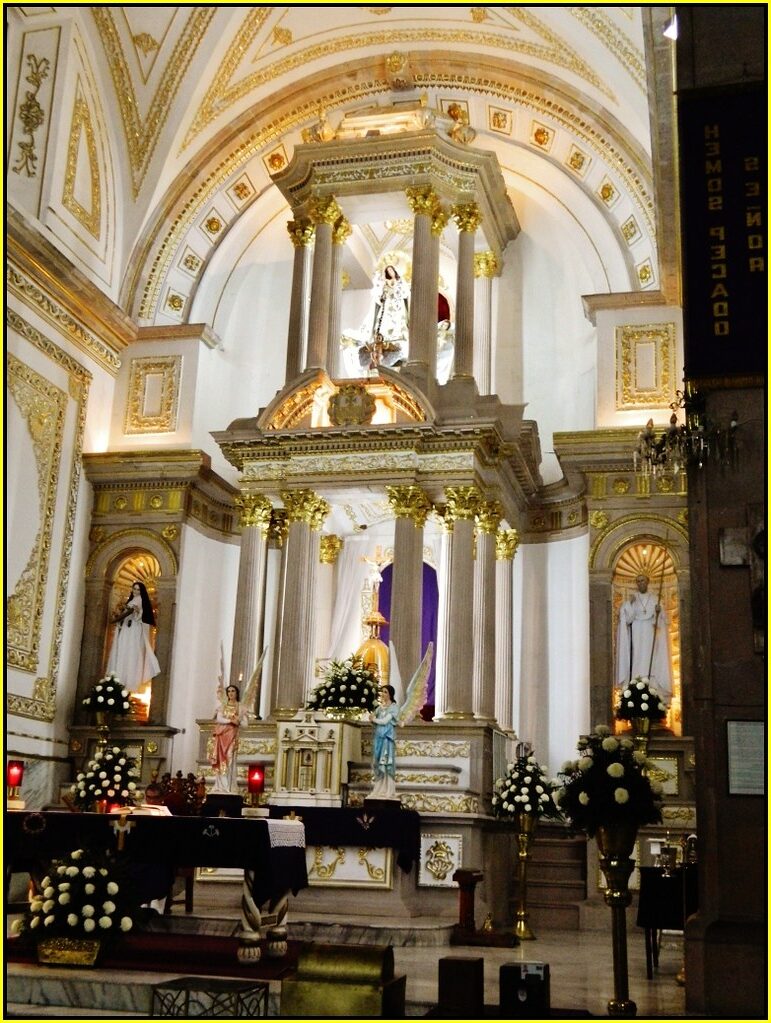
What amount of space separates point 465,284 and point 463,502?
12.8ft

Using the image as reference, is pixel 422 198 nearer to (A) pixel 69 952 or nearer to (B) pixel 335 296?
(B) pixel 335 296

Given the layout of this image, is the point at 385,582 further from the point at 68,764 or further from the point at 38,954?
the point at 38,954

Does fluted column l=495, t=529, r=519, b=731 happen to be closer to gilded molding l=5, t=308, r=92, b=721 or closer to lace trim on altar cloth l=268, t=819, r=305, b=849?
gilded molding l=5, t=308, r=92, b=721

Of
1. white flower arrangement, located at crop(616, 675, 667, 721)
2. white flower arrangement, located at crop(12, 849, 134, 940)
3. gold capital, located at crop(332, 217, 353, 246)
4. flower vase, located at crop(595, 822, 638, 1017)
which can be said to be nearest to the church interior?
gold capital, located at crop(332, 217, 353, 246)

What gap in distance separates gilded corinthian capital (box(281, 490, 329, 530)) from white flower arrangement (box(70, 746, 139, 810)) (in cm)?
411

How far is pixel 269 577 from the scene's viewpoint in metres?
18.2

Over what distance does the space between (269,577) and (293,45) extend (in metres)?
9.13

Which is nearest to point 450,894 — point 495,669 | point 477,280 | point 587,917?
point 587,917

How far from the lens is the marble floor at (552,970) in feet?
25.9

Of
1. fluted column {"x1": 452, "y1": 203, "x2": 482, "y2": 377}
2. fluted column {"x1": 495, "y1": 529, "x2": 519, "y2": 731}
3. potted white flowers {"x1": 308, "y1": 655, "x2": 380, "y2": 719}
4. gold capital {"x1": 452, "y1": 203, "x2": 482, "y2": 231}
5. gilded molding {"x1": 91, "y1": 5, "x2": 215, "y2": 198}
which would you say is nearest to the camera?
potted white flowers {"x1": 308, "y1": 655, "x2": 380, "y2": 719}

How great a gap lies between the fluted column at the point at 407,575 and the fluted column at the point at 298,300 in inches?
121

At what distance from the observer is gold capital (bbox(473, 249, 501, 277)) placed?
64.2 feet

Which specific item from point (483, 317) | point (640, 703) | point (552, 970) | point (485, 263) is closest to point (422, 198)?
point (485, 263)

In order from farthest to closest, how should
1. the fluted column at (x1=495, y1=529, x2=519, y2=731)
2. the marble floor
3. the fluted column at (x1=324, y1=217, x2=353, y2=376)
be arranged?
the fluted column at (x1=324, y1=217, x2=353, y2=376) < the fluted column at (x1=495, y1=529, x2=519, y2=731) < the marble floor
